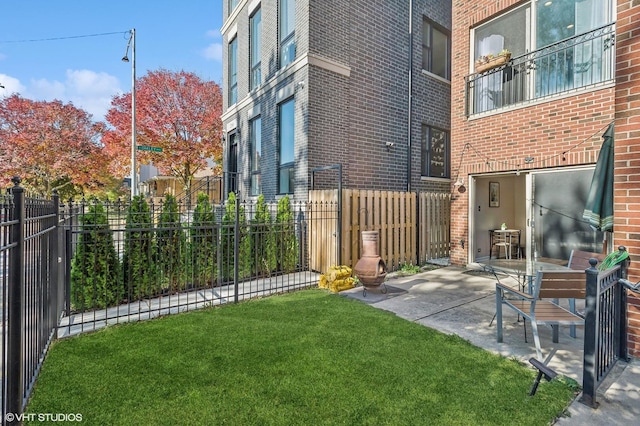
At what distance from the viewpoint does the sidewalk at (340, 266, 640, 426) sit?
2.72m

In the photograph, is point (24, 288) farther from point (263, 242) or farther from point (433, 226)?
point (433, 226)

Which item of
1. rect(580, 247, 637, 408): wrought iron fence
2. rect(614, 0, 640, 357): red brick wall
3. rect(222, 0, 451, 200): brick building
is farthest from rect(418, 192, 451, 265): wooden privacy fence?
rect(580, 247, 637, 408): wrought iron fence

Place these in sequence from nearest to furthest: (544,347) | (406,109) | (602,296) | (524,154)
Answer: (602,296) → (544,347) → (524,154) → (406,109)

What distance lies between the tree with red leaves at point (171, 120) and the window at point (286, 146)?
413 inches

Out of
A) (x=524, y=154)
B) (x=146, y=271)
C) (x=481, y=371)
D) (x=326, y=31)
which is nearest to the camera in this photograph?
(x=481, y=371)

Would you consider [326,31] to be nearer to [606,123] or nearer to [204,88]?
[606,123]

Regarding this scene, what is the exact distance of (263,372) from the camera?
331 cm

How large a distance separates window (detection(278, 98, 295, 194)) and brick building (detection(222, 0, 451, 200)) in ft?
0.09

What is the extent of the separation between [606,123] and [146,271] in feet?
29.0

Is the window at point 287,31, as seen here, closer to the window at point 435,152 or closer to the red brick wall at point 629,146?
the window at point 435,152

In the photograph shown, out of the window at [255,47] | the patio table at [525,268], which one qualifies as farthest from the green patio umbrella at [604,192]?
the window at [255,47]

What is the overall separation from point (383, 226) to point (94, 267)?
5.82 m

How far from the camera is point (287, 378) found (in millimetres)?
3189

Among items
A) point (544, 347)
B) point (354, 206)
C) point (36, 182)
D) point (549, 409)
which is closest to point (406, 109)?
point (354, 206)
